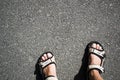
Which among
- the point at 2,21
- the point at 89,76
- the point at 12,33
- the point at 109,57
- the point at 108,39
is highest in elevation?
the point at 2,21

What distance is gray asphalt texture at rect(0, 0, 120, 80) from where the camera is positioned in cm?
239

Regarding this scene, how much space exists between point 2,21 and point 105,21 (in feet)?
4.05

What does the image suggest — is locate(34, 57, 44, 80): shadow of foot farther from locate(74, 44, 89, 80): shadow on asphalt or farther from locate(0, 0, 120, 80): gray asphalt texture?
locate(74, 44, 89, 80): shadow on asphalt

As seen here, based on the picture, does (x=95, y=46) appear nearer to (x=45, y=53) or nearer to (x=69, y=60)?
(x=69, y=60)

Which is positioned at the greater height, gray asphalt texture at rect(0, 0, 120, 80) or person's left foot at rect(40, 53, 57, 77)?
gray asphalt texture at rect(0, 0, 120, 80)

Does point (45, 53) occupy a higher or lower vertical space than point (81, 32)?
lower

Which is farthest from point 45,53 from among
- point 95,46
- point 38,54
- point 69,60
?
point 95,46

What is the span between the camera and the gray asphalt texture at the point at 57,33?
239 centimetres

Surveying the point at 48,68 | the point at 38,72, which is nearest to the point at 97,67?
the point at 48,68

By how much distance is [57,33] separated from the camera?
95.2 inches

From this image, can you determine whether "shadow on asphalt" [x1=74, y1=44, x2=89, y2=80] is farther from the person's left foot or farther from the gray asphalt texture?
the person's left foot

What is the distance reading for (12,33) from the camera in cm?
241

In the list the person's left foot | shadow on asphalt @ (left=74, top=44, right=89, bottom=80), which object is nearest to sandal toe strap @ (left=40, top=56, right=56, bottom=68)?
the person's left foot

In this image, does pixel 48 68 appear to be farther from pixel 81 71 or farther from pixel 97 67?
pixel 97 67
